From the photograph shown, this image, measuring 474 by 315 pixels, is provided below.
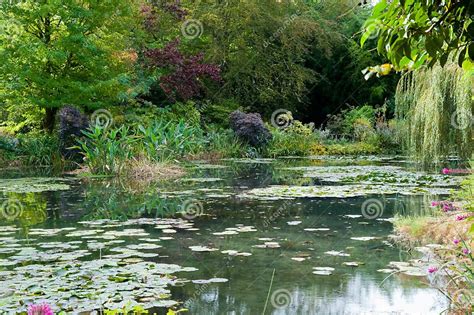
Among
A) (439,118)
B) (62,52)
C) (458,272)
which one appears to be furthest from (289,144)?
(458,272)

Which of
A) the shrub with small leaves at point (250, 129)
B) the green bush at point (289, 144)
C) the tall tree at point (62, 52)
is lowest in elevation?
the green bush at point (289, 144)

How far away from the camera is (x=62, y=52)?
14070mm

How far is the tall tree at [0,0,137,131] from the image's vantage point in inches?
563

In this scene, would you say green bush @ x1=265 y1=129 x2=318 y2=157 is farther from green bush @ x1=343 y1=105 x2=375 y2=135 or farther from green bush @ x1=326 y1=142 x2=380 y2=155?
green bush @ x1=343 y1=105 x2=375 y2=135

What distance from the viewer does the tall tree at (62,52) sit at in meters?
14.3

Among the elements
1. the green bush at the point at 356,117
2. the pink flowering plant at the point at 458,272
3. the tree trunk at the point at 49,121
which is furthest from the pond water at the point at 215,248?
the green bush at the point at 356,117

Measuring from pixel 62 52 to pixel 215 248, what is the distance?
10.3 m

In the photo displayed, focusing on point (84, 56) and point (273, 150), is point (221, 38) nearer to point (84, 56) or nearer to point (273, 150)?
point (273, 150)

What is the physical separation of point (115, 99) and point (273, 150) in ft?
18.2

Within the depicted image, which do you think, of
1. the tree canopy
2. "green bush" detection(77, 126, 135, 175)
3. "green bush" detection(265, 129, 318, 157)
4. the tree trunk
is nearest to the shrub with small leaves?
"green bush" detection(265, 129, 318, 157)

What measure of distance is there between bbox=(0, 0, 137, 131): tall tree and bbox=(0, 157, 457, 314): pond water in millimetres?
5084

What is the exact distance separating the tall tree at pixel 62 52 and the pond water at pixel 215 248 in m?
5.08

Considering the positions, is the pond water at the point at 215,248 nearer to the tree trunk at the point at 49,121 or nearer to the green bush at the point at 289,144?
the tree trunk at the point at 49,121

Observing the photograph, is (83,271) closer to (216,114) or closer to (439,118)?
(439,118)
